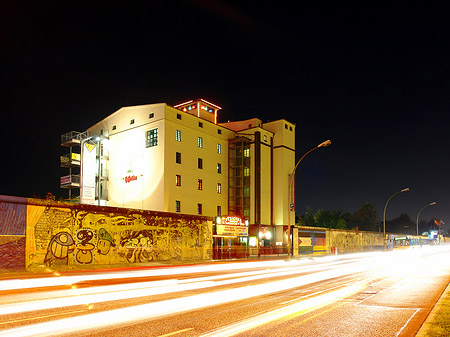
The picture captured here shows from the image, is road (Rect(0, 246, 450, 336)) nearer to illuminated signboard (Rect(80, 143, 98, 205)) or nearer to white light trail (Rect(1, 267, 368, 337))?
white light trail (Rect(1, 267, 368, 337))

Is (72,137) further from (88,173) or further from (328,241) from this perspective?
(328,241)

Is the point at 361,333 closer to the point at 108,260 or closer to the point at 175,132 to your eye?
the point at 108,260

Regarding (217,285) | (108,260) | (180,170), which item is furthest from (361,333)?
(180,170)

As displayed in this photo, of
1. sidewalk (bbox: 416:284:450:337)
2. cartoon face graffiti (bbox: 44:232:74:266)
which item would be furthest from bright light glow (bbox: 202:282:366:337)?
cartoon face graffiti (bbox: 44:232:74:266)

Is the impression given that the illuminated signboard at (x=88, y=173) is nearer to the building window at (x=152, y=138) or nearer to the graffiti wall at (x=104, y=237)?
the building window at (x=152, y=138)

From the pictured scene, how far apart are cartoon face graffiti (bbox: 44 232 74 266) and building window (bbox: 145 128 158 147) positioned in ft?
81.9

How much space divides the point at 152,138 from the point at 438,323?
4385 centimetres

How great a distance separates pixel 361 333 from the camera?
8391 mm

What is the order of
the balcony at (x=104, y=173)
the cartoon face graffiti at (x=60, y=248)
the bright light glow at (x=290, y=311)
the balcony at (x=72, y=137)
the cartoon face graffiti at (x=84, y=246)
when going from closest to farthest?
the bright light glow at (x=290, y=311) < the cartoon face graffiti at (x=60, y=248) < the cartoon face graffiti at (x=84, y=246) < the balcony at (x=104, y=173) < the balcony at (x=72, y=137)

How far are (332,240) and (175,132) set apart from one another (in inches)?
1124

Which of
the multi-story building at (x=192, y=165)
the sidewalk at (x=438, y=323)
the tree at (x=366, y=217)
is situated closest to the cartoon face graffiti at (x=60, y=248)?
the multi-story building at (x=192, y=165)

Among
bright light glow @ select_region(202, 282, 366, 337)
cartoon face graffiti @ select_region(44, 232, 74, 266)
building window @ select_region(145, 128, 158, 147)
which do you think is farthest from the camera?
building window @ select_region(145, 128, 158, 147)

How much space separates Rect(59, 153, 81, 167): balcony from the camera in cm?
5328

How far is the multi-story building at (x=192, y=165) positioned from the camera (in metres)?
48.9
